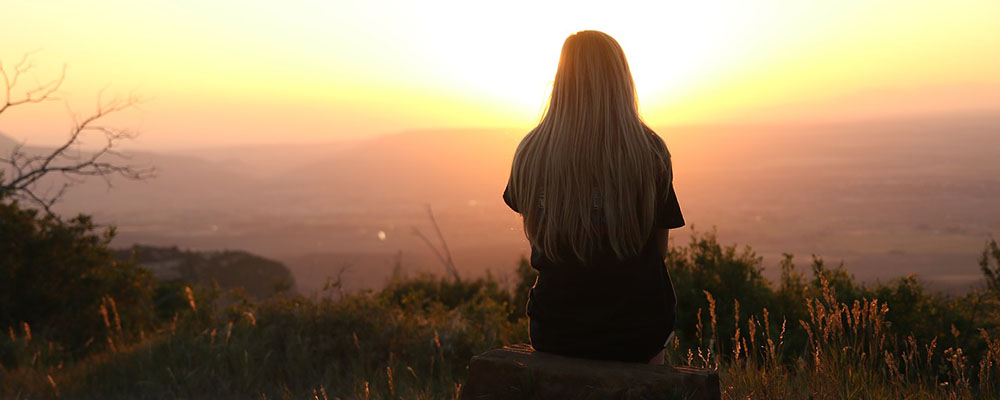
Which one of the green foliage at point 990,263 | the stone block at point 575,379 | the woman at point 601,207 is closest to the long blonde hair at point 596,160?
the woman at point 601,207

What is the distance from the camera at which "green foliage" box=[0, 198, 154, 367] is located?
930cm


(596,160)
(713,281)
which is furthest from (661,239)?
(713,281)

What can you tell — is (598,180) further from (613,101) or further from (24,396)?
(24,396)

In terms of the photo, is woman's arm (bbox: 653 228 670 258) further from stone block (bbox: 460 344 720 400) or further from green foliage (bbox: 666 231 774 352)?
green foliage (bbox: 666 231 774 352)

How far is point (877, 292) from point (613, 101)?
195 inches

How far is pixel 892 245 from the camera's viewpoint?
52938 mm

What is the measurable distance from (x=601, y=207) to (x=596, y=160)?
0.74ft

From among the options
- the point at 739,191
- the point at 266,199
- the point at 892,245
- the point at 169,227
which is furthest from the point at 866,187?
the point at 266,199

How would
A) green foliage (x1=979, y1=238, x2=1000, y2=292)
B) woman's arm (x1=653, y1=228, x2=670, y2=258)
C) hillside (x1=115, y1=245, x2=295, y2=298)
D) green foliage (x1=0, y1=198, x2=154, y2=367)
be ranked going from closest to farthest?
woman's arm (x1=653, y1=228, x2=670, y2=258) < green foliage (x1=979, y1=238, x2=1000, y2=292) < green foliage (x1=0, y1=198, x2=154, y2=367) < hillside (x1=115, y1=245, x2=295, y2=298)

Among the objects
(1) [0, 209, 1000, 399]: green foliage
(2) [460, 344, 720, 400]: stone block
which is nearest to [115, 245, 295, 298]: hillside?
(1) [0, 209, 1000, 399]: green foliage

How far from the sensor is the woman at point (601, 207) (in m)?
3.19

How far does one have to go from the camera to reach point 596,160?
3.18m

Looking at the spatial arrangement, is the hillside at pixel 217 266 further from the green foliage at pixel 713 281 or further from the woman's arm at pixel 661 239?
the woman's arm at pixel 661 239

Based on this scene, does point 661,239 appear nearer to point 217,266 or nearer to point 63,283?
point 63,283
